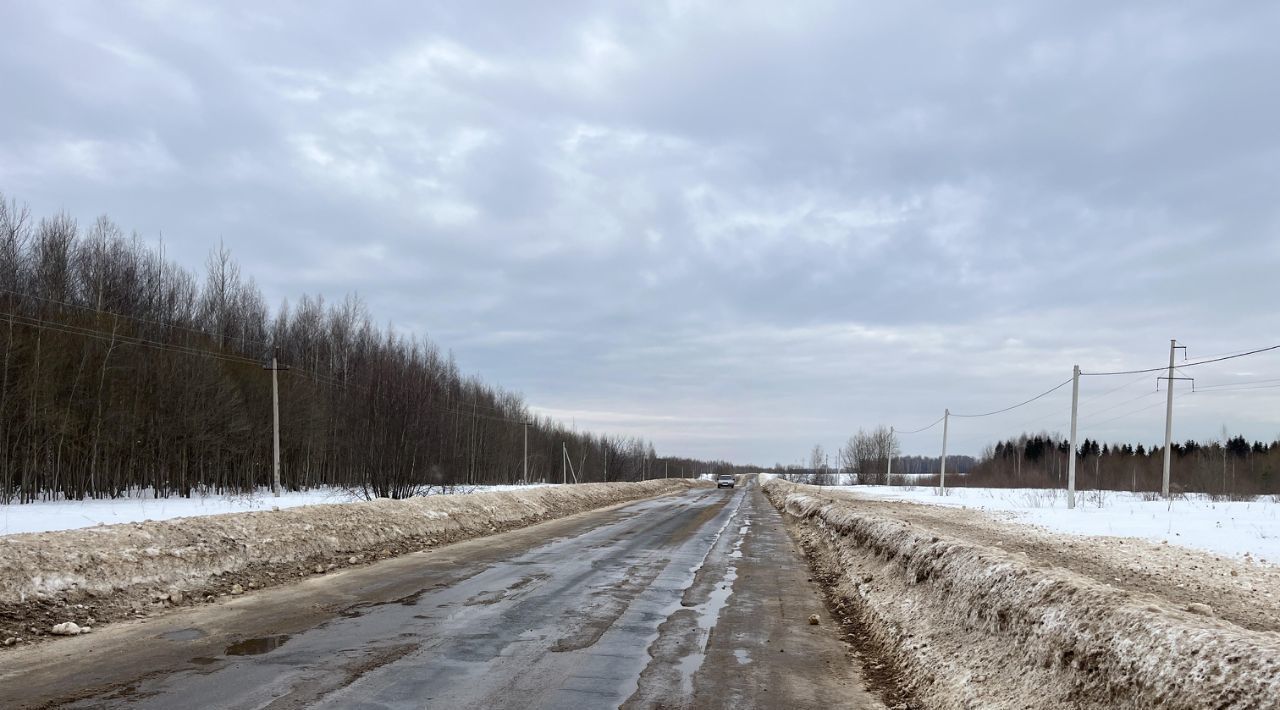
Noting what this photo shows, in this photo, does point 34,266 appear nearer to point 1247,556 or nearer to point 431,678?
point 431,678

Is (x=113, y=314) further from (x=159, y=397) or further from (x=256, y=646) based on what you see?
(x=256, y=646)

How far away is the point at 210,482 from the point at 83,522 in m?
25.0

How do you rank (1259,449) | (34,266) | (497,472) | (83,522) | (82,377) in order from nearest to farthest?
(83,522), (82,377), (34,266), (497,472), (1259,449)

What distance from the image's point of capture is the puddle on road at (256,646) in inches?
271

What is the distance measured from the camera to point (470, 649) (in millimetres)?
7152

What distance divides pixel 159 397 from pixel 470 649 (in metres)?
34.5

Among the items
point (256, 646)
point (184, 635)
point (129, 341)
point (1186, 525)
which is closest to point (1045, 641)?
point (256, 646)

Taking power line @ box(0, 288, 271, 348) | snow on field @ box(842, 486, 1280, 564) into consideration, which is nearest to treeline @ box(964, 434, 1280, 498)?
snow on field @ box(842, 486, 1280, 564)

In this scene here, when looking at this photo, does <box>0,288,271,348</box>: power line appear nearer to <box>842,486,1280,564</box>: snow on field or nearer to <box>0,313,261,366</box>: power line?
<box>0,313,261,366</box>: power line

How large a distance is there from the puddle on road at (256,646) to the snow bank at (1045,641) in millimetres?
6093

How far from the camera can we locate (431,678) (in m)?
6.14

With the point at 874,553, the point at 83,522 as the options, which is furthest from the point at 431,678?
the point at 83,522

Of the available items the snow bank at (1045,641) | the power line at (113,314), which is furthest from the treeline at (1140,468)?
the power line at (113,314)

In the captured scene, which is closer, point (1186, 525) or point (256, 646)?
point (256, 646)
